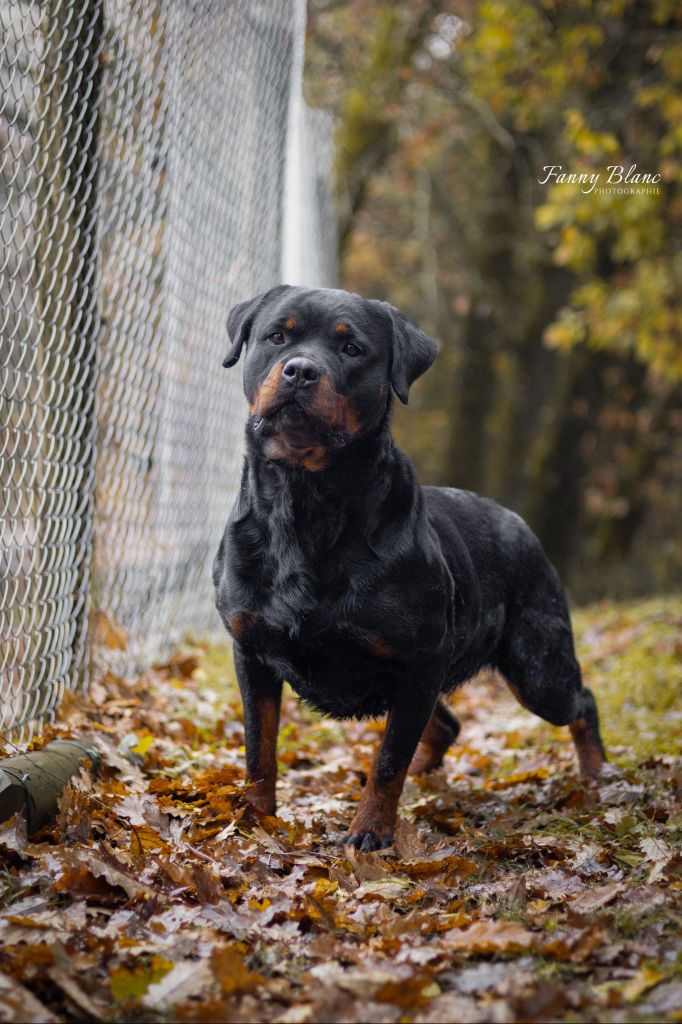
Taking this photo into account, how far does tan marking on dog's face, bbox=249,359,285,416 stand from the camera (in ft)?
10.8

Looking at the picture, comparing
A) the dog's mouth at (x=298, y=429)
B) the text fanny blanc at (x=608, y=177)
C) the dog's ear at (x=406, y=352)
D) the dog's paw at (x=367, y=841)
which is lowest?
the dog's paw at (x=367, y=841)

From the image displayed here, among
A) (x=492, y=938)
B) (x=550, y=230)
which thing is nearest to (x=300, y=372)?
(x=492, y=938)

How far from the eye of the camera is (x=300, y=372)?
3.24m

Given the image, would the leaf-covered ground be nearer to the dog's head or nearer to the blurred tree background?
the dog's head

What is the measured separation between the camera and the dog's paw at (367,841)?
3.33m

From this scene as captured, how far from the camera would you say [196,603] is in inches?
265

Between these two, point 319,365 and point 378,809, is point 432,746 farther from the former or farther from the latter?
point 319,365

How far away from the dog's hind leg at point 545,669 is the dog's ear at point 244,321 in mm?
1617

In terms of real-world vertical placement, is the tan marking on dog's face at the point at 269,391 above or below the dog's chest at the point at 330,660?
above

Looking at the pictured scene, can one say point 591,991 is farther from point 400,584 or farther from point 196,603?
point 196,603

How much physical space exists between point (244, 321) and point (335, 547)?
36.3 inches

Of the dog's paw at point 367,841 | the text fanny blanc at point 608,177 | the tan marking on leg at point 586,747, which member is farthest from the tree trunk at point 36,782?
the text fanny blanc at point 608,177

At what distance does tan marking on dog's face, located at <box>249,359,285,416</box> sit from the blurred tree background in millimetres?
4902

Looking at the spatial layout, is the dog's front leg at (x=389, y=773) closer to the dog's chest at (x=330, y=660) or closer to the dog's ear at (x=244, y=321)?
the dog's chest at (x=330, y=660)
